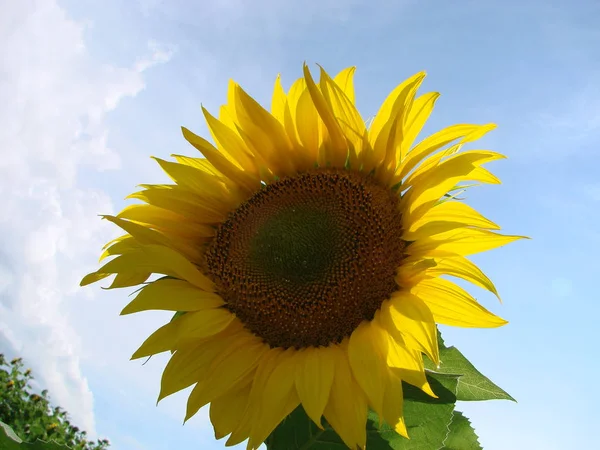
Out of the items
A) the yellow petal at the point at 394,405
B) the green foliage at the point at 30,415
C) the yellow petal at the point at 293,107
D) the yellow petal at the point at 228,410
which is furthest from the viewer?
the green foliage at the point at 30,415

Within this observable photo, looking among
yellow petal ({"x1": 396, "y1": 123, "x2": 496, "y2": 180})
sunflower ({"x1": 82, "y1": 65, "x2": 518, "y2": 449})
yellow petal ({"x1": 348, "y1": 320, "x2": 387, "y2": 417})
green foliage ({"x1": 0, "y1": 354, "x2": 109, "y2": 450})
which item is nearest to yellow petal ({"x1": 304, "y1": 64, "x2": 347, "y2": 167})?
sunflower ({"x1": 82, "y1": 65, "x2": 518, "y2": 449})

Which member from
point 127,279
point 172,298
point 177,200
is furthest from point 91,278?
point 177,200

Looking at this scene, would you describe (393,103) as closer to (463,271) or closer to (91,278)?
(463,271)

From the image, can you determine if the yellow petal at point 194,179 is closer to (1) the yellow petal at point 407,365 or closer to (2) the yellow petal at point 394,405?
(1) the yellow petal at point 407,365

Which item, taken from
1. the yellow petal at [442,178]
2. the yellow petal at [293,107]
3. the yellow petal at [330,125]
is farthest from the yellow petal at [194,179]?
the yellow petal at [442,178]

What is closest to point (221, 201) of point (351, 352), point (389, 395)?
point (351, 352)

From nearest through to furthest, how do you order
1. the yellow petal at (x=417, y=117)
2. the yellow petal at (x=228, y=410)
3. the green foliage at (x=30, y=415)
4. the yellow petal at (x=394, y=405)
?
the yellow petal at (x=394, y=405)
the yellow petal at (x=228, y=410)
the yellow petal at (x=417, y=117)
the green foliage at (x=30, y=415)
